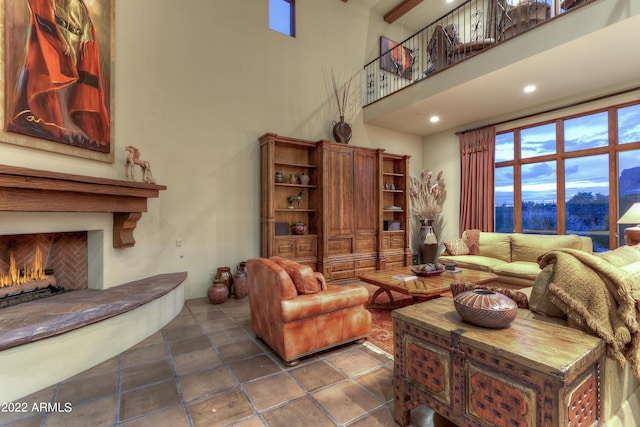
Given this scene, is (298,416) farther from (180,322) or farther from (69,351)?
(180,322)

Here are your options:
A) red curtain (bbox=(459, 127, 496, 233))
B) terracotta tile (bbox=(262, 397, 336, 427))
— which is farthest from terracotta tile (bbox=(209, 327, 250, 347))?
red curtain (bbox=(459, 127, 496, 233))

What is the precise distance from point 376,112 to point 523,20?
2.48 m

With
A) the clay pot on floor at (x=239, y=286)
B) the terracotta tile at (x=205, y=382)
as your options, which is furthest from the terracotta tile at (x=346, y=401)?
the clay pot on floor at (x=239, y=286)

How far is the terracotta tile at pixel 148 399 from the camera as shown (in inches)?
66.6

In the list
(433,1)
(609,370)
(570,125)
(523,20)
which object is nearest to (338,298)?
(609,370)

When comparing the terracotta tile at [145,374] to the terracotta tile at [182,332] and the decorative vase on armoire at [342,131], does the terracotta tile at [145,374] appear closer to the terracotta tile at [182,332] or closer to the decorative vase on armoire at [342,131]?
the terracotta tile at [182,332]

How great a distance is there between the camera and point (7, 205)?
2.12 meters

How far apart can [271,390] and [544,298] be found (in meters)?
1.82

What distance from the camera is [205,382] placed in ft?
6.57

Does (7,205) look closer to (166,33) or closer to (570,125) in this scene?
(166,33)

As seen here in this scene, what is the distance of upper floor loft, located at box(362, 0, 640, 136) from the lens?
3021 millimetres

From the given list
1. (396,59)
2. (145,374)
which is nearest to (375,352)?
(145,374)

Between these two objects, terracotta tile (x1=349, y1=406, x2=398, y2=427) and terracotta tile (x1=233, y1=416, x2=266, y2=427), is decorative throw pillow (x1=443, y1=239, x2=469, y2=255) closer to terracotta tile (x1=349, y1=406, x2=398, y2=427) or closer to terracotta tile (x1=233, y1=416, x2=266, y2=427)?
terracotta tile (x1=349, y1=406, x2=398, y2=427)

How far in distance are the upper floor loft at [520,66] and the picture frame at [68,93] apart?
14.1 ft
